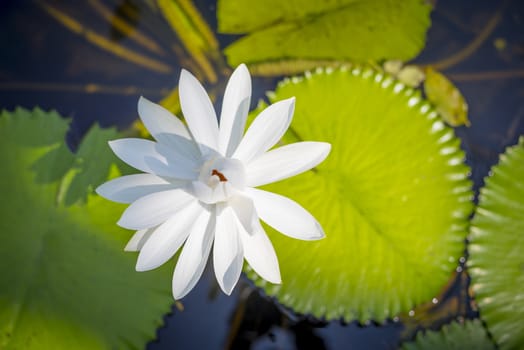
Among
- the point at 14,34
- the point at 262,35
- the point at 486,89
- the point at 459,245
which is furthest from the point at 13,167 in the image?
the point at 486,89

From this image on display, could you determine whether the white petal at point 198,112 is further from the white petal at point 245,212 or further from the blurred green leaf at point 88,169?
the blurred green leaf at point 88,169

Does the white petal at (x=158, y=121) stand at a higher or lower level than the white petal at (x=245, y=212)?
higher

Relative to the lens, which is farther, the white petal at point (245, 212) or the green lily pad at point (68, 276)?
the green lily pad at point (68, 276)

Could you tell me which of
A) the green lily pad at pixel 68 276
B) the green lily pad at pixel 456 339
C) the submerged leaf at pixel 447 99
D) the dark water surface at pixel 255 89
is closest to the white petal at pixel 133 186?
the green lily pad at pixel 68 276

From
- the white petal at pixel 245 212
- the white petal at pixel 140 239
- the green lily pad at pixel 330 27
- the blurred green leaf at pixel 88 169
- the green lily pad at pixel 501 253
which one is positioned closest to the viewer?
the white petal at pixel 245 212

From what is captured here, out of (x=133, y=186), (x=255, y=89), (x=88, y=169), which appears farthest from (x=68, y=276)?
(x=255, y=89)

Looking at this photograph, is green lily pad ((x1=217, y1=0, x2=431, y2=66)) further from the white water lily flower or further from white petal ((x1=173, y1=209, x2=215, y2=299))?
white petal ((x1=173, y1=209, x2=215, y2=299))

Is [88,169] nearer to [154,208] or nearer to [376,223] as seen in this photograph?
[154,208]
